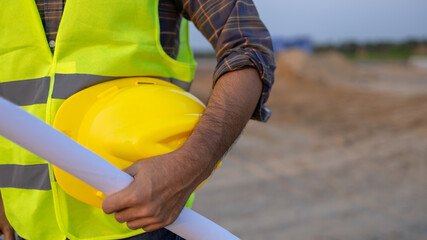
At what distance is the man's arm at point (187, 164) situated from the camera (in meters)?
0.92

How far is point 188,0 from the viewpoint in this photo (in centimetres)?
116

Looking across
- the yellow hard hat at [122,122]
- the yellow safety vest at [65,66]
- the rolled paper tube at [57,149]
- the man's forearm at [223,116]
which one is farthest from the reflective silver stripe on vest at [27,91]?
the man's forearm at [223,116]

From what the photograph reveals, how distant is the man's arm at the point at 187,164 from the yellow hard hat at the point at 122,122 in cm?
5

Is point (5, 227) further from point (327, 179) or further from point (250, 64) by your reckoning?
point (327, 179)

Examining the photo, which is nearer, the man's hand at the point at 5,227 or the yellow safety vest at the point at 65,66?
the yellow safety vest at the point at 65,66

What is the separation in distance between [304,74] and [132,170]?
16.0 metres

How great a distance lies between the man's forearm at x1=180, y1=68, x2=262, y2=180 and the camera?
1.02 meters

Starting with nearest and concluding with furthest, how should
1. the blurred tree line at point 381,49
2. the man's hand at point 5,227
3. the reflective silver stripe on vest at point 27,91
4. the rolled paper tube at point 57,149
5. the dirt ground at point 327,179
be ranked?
the rolled paper tube at point 57,149, the reflective silver stripe on vest at point 27,91, the man's hand at point 5,227, the dirt ground at point 327,179, the blurred tree line at point 381,49

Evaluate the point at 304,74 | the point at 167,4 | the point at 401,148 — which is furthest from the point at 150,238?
the point at 304,74

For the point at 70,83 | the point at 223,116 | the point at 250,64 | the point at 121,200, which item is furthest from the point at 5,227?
the point at 250,64

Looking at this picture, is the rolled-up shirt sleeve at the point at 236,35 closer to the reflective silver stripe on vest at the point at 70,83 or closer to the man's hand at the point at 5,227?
the reflective silver stripe on vest at the point at 70,83

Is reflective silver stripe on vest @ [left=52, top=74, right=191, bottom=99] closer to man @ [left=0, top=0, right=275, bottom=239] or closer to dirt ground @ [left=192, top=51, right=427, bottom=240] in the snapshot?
man @ [left=0, top=0, right=275, bottom=239]

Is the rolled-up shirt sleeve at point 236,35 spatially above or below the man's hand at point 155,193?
above

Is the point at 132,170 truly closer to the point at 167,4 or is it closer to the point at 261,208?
the point at 167,4
